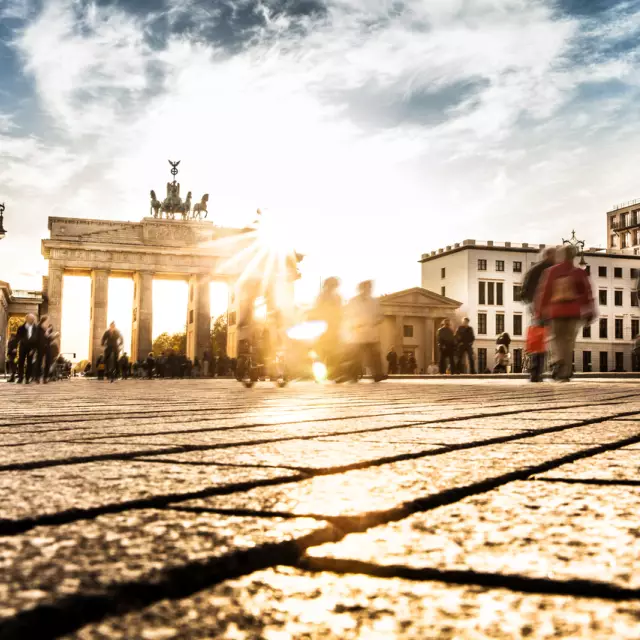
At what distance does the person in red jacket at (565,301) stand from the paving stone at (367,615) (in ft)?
31.9

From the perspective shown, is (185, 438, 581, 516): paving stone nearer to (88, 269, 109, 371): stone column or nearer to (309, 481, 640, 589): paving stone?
(309, 481, 640, 589): paving stone

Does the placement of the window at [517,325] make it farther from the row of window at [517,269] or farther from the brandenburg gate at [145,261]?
the brandenburg gate at [145,261]

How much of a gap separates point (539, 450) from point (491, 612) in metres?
1.72

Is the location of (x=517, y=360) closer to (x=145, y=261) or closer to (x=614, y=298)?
(x=614, y=298)

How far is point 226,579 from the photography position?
0.98 m

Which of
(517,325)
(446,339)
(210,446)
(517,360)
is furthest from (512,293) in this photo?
(210,446)

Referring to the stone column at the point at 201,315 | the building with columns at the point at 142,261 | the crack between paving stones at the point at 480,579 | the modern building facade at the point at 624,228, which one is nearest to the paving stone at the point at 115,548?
the crack between paving stones at the point at 480,579

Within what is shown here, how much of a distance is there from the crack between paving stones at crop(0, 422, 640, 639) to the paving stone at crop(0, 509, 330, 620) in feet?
0.05

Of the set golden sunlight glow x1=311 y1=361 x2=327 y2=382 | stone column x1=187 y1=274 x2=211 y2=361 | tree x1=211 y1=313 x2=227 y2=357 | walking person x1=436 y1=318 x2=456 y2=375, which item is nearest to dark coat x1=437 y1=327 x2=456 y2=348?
walking person x1=436 y1=318 x2=456 y2=375

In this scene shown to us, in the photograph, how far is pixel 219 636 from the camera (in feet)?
2.52

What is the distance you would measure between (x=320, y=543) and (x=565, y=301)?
31.4 ft

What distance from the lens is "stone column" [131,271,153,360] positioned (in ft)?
212

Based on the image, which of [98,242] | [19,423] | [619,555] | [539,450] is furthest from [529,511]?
[98,242]

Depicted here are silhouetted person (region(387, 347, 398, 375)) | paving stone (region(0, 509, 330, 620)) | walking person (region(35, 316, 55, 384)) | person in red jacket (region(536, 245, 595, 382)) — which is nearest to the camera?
paving stone (region(0, 509, 330, 620))
